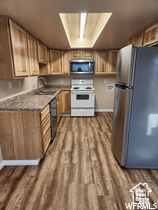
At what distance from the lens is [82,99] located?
3945 millimetres

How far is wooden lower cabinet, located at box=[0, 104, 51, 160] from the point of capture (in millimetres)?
1812

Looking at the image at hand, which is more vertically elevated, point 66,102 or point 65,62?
point 65,62

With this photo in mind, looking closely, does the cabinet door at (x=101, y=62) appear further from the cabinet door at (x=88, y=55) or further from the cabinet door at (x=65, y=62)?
the cabinet door at (x=65, y=62)

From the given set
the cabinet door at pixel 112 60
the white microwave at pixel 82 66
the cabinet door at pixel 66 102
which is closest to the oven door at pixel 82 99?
the cabinet door at pixel 66 102

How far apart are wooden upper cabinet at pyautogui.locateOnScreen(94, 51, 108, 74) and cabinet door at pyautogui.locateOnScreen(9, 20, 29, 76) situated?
2.41 meters

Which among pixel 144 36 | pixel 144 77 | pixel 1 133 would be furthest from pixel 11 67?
pixel 144 36

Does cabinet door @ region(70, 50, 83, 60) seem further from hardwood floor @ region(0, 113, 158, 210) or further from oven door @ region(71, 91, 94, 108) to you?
hardwood floor @ region(0, 113, 158, 210)

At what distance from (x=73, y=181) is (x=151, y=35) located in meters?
2.36

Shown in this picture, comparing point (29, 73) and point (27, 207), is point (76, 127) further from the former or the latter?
point (27, 207)

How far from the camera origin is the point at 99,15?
2.31 meters

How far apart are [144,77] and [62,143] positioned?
1.92 m

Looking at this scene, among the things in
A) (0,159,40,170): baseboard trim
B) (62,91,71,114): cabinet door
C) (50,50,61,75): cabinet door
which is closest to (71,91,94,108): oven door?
(62,91,71,114): cabinet door

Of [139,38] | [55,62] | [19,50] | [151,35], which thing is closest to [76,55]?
[55,62]

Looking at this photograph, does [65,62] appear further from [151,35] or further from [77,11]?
[151,35]
